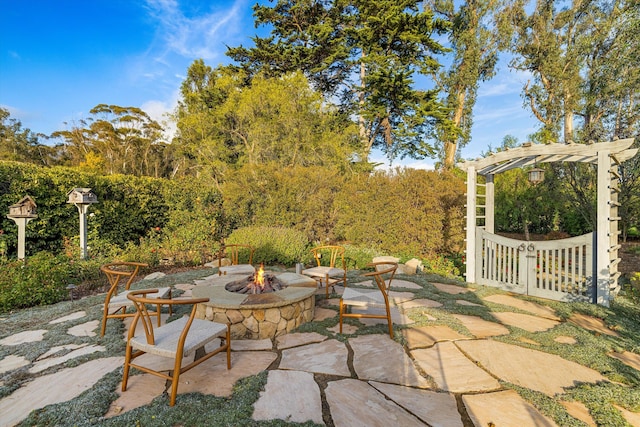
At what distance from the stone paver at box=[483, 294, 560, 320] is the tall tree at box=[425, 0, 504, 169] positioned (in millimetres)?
10724

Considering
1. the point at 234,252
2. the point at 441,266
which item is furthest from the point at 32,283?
the point at 441,266

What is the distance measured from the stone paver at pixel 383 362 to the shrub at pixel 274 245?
3.74 meters

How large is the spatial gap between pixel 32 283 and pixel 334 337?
13.8 feet

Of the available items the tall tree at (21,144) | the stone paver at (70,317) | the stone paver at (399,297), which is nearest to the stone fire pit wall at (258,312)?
the stone paver at (399,297)

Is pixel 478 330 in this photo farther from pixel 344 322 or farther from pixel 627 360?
pixel 344 322

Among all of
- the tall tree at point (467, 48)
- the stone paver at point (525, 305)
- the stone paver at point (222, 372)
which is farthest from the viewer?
the tall tree at point (467, 48)

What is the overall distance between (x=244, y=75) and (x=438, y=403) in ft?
51.7

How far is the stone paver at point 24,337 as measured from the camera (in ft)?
9.51

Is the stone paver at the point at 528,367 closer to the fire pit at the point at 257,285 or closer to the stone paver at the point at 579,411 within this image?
the stone paver at the point at 579,411

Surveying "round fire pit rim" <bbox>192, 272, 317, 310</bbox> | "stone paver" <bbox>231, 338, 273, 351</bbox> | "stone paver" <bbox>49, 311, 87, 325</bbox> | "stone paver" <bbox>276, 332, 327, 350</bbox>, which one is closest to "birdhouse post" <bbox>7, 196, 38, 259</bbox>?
"stone paver" <bbox>49, 311, 87, 325</bbox>

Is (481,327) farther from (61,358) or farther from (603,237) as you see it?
(61,358)

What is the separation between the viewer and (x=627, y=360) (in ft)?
8.40

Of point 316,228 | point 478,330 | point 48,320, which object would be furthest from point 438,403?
point 316,228

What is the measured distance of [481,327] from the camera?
10.5 ft
